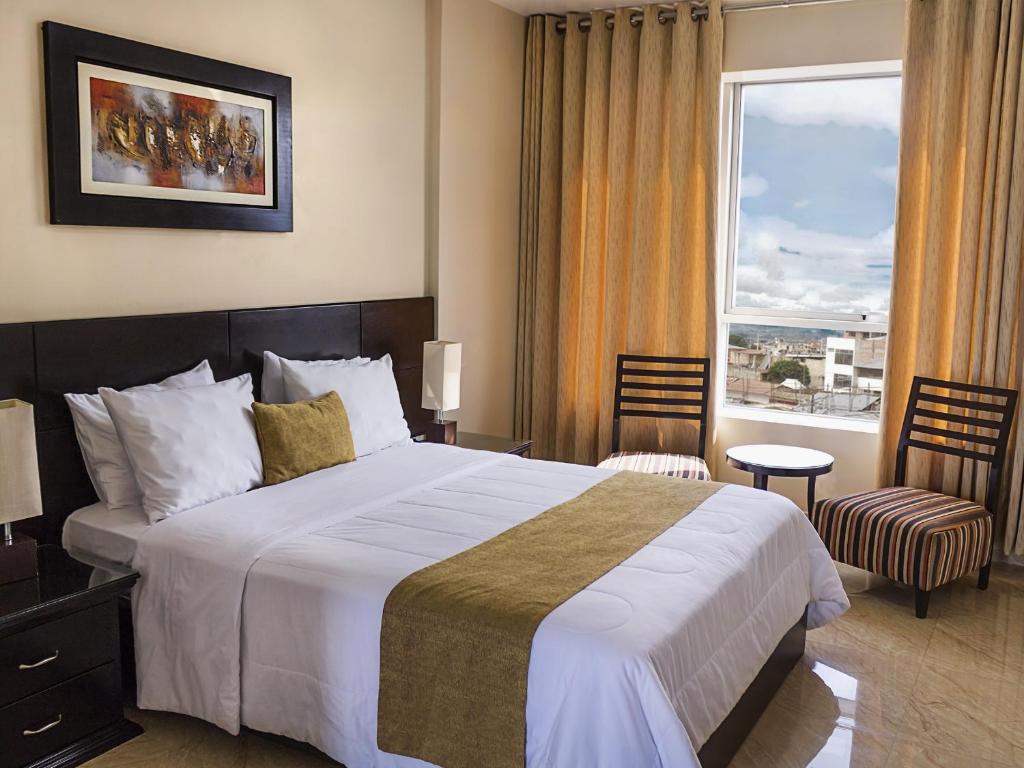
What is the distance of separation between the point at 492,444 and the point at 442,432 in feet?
0.91

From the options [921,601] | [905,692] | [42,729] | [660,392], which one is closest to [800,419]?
[660,392]

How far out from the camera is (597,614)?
234 centimetres

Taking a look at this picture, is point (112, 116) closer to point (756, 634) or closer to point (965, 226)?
point (756, 634)

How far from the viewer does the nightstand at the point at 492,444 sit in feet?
14.5

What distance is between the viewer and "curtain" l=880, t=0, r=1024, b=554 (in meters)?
4.25

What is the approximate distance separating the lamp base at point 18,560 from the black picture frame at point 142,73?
1.07 m

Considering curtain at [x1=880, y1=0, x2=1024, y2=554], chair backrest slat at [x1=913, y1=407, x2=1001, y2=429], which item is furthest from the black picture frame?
chair backrest slat at [x1=913, y1=407, x2=1001, y2=429]

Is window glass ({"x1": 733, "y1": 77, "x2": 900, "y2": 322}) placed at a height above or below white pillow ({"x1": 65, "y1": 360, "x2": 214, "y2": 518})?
above

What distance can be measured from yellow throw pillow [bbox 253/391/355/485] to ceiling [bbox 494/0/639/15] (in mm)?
2521

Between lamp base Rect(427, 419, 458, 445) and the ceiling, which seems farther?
the ceiling

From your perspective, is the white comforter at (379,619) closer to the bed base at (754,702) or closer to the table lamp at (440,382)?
the bed base at (754,702)

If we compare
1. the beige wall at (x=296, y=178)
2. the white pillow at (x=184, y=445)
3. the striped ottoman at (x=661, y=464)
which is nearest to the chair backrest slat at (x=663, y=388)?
the striped ottoman at (x=661, y=464)

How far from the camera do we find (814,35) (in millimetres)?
4672

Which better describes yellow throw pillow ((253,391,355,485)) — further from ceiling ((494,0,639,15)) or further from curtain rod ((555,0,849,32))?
curtain rod ((555,0,849,32))
